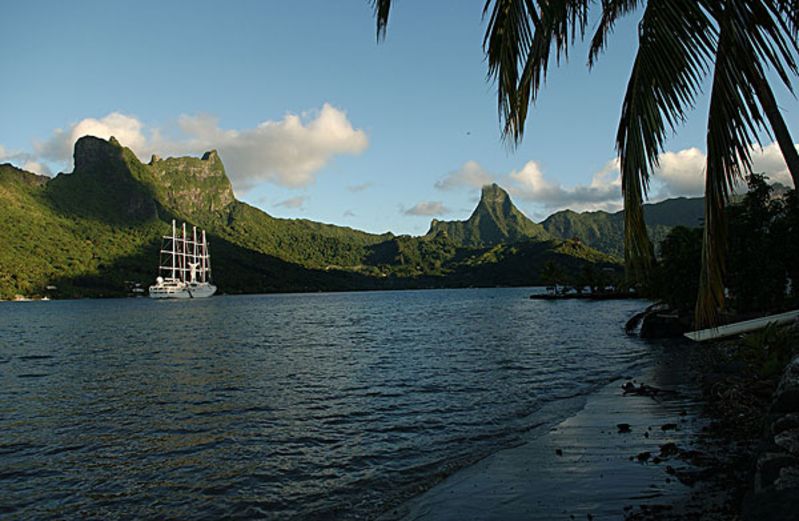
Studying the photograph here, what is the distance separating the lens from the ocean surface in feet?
32.8

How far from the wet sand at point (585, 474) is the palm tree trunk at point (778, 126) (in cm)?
526

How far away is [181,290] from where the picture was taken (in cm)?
17650

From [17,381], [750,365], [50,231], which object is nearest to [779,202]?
[750,365]

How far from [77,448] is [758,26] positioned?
15.7m

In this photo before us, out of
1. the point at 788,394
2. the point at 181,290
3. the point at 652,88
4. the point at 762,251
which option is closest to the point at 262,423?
the point at 788,394

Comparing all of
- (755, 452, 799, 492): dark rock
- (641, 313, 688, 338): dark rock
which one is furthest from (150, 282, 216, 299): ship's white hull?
(755, 452, 799, 492): dark rock

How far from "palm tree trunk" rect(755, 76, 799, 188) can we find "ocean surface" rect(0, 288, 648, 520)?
25.9ft

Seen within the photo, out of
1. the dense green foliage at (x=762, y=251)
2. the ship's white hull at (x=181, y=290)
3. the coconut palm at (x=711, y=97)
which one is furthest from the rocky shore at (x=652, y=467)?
the ship's white hull at (x=181, y=290)

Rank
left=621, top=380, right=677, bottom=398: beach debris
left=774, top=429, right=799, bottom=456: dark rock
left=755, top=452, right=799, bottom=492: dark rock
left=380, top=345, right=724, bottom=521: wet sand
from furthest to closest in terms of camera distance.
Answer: left=621, top=380, right=677, bottom=398: beach debris, left=380, top=345, right=724, bottom=521: wet sand, left=774, top=429, right=799, bottom=456: dark rock, left=755, top=452, right=799, bottom=492: dark rock

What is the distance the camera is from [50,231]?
19375 cm

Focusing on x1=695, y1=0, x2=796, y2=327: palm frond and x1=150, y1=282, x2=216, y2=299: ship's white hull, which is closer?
x1=695, y1=0, x2=796, y2=327: palm frond

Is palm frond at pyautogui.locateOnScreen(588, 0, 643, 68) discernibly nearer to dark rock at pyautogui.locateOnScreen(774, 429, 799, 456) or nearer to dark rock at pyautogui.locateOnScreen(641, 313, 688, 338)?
dark rock at pyautogui.locateOnScreen(774, 429, 799, 456)

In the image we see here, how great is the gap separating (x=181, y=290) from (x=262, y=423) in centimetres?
17480

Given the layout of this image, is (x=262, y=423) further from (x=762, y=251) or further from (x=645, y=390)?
(x=762, y=251)
